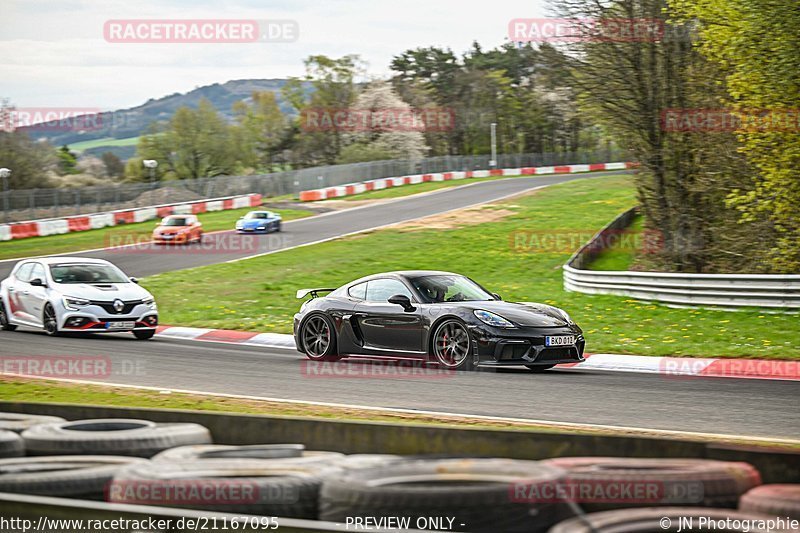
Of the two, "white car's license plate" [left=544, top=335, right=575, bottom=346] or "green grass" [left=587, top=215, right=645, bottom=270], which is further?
"green grass" [left=587, top=215, right=645, bottom=270]

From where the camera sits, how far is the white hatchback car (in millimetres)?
15789

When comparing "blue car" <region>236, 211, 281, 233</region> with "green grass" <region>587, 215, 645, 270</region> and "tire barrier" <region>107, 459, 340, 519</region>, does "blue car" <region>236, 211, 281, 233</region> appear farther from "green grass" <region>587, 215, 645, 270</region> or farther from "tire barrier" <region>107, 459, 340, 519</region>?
"tire barrier" <region>107, 459, 340, 519</region>

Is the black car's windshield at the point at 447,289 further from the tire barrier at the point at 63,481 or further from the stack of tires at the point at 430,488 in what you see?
the tire barrier at the point at 63,481

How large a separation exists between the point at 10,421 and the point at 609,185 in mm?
44777

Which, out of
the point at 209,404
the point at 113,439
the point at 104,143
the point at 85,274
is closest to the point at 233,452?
the point at 113,439

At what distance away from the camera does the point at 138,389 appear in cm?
1073

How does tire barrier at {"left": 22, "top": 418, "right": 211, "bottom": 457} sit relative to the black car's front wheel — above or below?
above

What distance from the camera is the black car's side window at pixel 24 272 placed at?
1688 cm

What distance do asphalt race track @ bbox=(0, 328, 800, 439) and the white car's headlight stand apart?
1571 mm

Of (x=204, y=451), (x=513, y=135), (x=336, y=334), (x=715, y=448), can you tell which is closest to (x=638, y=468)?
(x=715, y=448)

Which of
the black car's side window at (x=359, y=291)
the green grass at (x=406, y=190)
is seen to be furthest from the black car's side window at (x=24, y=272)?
the green grass at (x=406, y=190)

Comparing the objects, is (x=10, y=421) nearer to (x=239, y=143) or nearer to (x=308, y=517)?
(x=308, y=517)

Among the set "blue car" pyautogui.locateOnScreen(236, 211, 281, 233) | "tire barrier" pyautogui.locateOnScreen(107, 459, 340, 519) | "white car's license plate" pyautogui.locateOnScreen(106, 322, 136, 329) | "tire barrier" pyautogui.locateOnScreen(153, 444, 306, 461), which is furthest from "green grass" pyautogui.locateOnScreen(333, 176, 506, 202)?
"tire barrier" pyautogui.locateOnScreen(107, 459, 340, 519)

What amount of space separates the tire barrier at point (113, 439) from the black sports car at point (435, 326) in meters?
6.23
